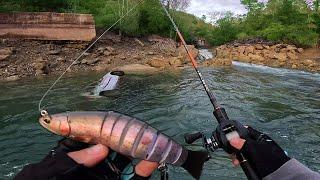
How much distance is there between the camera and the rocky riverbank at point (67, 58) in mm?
19953

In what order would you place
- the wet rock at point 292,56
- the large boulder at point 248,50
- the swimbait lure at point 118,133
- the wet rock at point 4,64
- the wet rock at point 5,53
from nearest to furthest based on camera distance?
1. the swimbait lure at point 118,133
2. the wet rock at point 4,64
3. the wet rock at point 5,53
4. the wet rock at point 292,56
5. the large boulder at point 248,50

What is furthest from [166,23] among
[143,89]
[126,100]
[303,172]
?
[303,172]

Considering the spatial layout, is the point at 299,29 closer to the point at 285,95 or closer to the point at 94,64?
the point at 94,64

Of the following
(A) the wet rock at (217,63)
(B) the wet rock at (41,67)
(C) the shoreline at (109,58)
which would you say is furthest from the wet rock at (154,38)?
(B) the wet rock at (41,67)

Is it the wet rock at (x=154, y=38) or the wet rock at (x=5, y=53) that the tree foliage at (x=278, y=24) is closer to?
the wet rock at (x=154, y=38)

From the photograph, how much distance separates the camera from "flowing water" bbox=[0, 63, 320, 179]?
318 inches

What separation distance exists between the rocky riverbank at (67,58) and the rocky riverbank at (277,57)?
426 cm

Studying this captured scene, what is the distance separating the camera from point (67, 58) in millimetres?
22703

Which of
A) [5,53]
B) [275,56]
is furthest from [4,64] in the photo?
[275,56]

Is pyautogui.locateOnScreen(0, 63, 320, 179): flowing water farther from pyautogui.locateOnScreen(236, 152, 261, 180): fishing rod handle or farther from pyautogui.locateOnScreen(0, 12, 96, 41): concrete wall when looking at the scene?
pyautogui.locateOnScreen(0, 12, 96, 41): concrete wall

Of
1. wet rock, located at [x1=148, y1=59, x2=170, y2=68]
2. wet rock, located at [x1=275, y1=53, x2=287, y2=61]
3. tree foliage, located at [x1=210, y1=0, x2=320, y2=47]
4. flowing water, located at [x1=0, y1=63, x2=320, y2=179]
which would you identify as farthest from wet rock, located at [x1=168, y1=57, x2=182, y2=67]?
tree foliage, located at [x1=210, y1=0, x2=320, y2=47]

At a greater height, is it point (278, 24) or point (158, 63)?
point (278, 24)

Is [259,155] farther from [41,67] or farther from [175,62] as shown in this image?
[175,62]

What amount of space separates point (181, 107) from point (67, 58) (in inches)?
466
